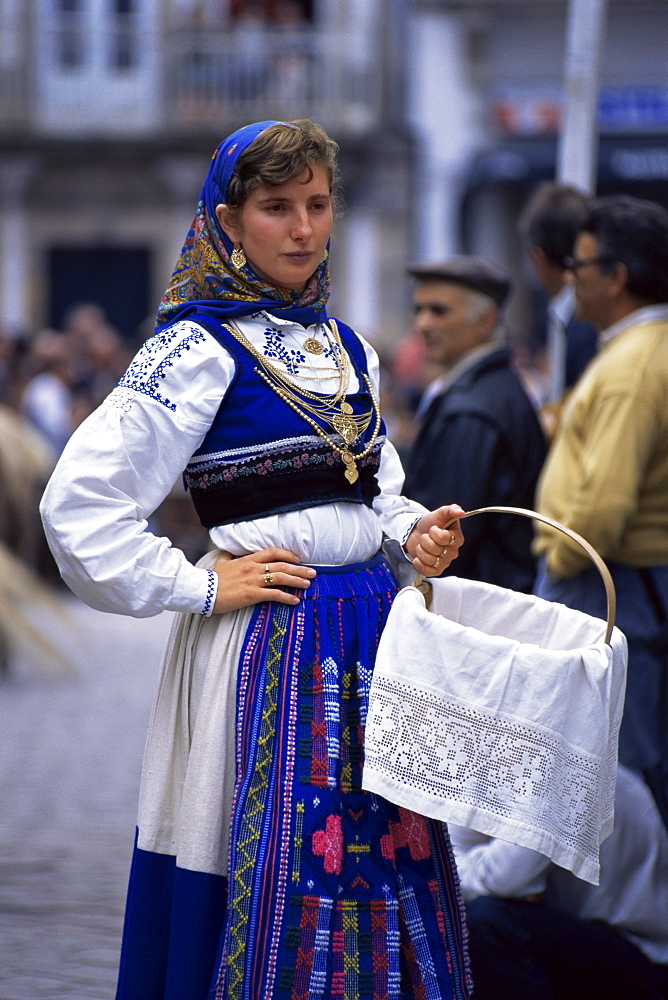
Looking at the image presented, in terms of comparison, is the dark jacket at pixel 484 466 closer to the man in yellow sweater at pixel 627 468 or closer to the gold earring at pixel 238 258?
the man in yellow sweater at pixel 627 468

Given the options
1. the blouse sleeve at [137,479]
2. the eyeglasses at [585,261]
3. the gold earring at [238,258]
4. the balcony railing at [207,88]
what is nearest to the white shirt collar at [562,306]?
the eyeglasses at [585,261]

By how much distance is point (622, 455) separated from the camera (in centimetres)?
346

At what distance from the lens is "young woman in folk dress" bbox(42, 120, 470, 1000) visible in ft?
7.57

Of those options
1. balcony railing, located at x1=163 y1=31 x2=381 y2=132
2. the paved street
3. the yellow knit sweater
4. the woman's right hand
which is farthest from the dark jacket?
balcony railing, located at x1=163 y1=31 x2=381 y2=132

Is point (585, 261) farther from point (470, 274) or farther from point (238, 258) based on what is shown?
point (238, 258)

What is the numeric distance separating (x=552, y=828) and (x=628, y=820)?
961 mm

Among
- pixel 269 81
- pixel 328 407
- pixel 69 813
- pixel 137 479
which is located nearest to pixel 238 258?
pixel 328 407

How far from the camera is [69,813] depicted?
4.87 metres

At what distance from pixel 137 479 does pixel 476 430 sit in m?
1.98

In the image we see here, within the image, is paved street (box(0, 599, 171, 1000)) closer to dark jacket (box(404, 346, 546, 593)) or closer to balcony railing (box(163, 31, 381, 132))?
dark jacket (box(404, 346, 546, 593))

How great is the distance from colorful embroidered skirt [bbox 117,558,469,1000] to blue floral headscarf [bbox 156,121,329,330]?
0.48m

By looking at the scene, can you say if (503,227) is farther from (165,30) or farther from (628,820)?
(628,820)

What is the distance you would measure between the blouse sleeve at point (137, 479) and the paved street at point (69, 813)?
1.37 m

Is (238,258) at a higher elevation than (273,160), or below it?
below
